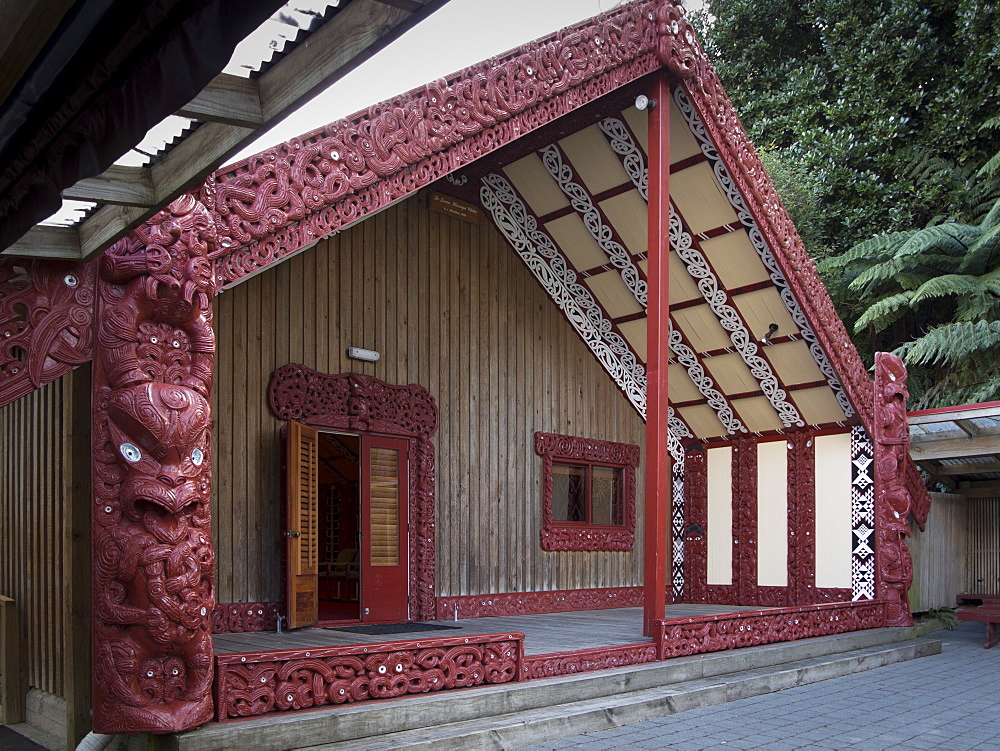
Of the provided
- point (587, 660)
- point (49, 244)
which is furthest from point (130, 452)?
point (587, 660)

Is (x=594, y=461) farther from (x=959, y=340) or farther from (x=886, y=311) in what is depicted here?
(x=886, y=311)

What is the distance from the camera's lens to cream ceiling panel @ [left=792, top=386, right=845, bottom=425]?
10391 mm

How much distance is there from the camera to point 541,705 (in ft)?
19.8

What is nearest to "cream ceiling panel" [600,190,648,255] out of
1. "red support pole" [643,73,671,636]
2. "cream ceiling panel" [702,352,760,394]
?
"red support pole" [643,73,671,636]

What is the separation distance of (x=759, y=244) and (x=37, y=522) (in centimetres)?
678

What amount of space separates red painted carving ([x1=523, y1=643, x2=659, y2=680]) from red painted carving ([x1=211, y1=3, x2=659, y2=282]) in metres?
3.10

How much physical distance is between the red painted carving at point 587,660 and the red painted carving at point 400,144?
3.10m

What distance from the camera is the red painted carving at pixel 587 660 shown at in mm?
6289

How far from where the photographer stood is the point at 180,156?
3627 millimetres

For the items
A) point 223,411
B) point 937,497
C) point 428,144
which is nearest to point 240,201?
point 428,144

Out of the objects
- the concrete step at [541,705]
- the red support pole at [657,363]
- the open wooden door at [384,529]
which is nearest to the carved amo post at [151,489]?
the concrete step at [541,705]

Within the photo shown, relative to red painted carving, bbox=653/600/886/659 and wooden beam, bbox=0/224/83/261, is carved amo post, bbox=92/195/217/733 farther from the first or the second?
red painted carving, bbox=653/600/886/659

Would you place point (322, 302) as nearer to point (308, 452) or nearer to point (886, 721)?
point (308, 452)

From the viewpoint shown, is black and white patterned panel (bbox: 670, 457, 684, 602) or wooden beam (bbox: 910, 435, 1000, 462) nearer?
wooden beam (bbox: 910, 435, 1000, 462)
